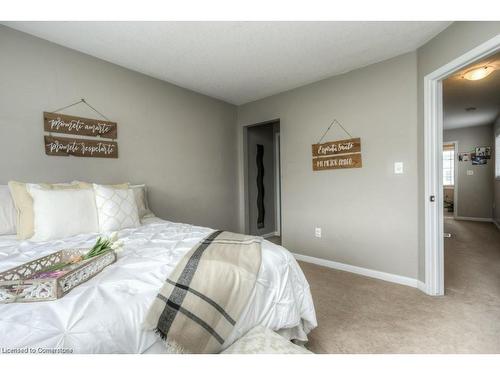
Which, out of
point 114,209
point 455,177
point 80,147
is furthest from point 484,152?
point 80,147

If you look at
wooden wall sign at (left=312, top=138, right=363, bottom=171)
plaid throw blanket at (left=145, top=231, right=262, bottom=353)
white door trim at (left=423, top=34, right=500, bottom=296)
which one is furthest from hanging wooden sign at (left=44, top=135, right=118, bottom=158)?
white door trim at (left=423, top=34, right=500, bottom=296)

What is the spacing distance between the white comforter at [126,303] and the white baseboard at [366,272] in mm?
1490

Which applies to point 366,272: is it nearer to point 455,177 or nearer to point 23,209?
point 23,209

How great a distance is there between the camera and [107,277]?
0.94m

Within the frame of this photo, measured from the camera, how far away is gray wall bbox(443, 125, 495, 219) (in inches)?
213

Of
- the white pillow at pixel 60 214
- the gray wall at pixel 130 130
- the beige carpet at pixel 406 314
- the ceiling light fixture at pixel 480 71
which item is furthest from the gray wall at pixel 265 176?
the ceiling light fixture at pixel 480 71

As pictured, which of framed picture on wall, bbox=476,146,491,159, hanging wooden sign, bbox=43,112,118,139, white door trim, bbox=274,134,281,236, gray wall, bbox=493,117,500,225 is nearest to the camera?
hanging wooden sign, bbox=43,112,118,139

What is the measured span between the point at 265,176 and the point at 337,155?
184cm

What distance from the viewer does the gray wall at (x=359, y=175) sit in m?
2.35

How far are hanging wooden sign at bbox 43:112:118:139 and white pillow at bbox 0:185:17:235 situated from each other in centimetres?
66

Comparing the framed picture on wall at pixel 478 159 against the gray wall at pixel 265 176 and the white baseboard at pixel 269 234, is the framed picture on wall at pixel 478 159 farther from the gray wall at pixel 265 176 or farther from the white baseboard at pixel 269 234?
the white baseboard at pixel 269 234

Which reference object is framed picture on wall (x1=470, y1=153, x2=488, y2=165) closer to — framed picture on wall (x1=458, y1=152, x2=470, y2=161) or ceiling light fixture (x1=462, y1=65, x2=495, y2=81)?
framed picture on wall (x1=458, y1=152, x2=470, y2=161)

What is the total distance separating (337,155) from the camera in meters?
2.79
